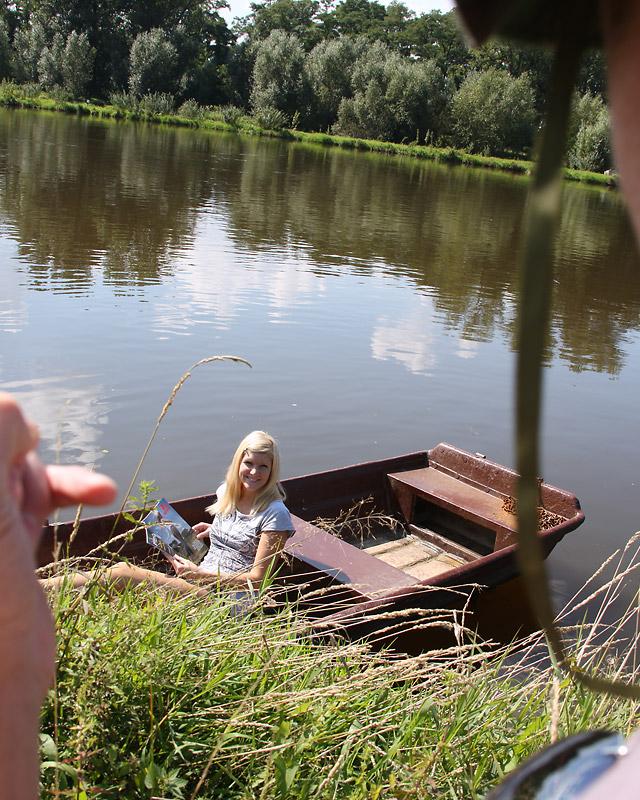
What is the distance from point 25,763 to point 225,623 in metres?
2.67

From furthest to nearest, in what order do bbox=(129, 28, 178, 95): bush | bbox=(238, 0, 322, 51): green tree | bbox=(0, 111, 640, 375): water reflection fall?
bbox=(238, 0, 322, 51): green tree < bbox=(129, 28, 178, 95): bush < bbox=(0, 111, 640, 375): water reflection

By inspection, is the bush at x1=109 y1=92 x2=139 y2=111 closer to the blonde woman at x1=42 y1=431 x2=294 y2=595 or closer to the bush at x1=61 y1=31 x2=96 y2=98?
the bush at x1=61 y1=31 x2=96 y2=98

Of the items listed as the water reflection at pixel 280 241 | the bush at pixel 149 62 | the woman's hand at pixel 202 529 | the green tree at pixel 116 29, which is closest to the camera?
the woman's hand at pixel 202 529

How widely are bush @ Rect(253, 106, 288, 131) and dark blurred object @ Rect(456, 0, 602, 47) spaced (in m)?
62.1

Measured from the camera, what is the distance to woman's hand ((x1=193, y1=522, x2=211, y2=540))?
5965 mm

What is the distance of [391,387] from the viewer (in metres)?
13.1

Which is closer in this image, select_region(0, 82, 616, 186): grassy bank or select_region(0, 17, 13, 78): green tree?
select_region(0, 82, 616, 186): grassy bank

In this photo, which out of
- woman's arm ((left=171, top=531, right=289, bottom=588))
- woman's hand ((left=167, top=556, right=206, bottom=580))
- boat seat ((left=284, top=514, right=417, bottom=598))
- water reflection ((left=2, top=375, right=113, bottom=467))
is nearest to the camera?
woman's arm ((left=171, top=531, right=289, bottom=588))

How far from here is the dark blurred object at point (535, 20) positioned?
1.30 ft

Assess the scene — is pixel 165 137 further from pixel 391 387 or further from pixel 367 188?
pixel 391 387

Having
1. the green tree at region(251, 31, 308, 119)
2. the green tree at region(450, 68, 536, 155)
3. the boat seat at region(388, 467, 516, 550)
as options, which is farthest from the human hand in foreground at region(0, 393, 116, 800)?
the green tree at region(251, 31, 308, 119)

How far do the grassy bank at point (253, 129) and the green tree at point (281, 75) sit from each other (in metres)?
1.83

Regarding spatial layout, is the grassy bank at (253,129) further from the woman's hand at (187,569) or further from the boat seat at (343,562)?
the woman's hand at (187,569)

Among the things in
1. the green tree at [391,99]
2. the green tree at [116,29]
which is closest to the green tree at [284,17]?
the green tree at [116,29]
